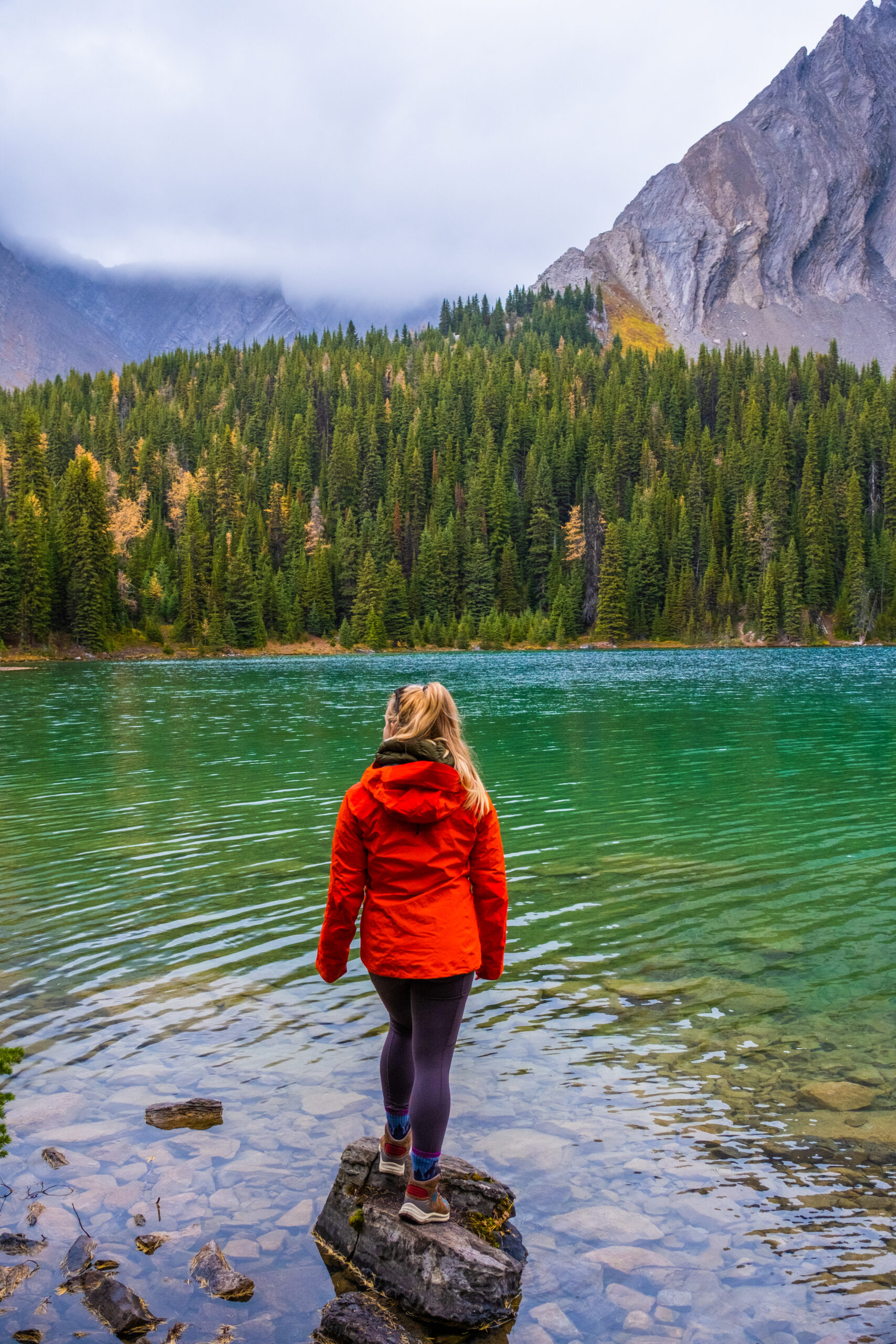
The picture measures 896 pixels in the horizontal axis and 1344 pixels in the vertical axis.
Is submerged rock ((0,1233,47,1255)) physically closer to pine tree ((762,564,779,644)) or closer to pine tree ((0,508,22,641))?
pine tree ((0,508,22,641))

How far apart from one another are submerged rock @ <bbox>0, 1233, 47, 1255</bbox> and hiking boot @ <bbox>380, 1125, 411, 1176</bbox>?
194 centimetres

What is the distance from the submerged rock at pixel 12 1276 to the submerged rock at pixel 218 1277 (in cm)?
85

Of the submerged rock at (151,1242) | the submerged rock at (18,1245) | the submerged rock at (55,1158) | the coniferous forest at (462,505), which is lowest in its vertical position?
the submerged rock at (55,1158)

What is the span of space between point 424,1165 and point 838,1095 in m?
3.66

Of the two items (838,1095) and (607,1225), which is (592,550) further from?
(607,1225)

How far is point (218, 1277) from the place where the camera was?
198 inches

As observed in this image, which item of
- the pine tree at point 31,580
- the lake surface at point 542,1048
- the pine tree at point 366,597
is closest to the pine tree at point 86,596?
the pine tree at point 31,580

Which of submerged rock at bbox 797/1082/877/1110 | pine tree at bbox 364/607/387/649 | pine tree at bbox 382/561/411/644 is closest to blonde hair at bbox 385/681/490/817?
submerged rock at bbox 797/1082/877/1110

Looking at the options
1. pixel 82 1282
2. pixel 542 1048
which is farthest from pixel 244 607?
pixel 82 1282

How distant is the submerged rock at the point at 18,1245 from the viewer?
17.1ft

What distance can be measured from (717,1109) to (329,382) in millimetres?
191905

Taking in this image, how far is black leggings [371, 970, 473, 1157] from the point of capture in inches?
197

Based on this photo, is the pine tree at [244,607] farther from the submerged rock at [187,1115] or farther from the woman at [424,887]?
the woman at [424,887]

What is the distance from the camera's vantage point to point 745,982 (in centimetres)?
945
